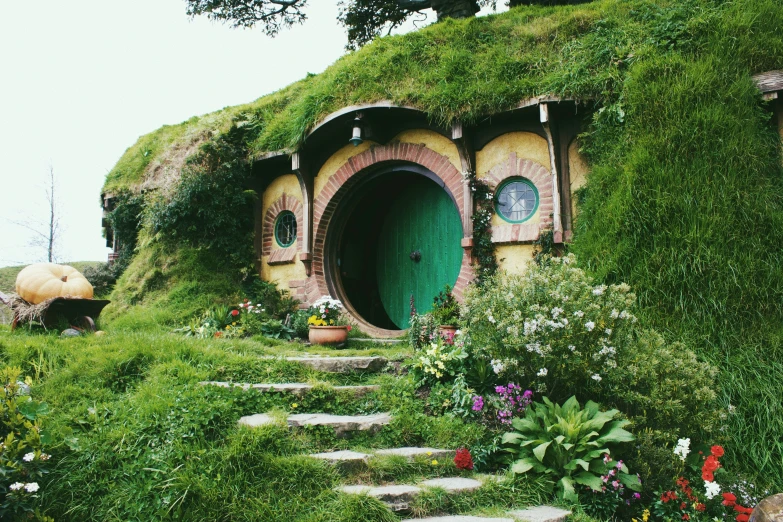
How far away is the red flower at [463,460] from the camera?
12.4 feet

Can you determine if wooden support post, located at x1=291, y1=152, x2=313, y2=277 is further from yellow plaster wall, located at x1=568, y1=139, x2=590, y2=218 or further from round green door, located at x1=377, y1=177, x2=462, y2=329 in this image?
yellow plaster wall, located at x1=568, y1=139, x2=590, y2=218

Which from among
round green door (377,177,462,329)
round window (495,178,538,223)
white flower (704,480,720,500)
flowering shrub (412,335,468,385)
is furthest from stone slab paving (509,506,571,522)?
round green door (377,177,462,329)

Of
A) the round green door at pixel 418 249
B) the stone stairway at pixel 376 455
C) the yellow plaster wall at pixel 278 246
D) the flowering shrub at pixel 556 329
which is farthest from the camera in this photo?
the yellow plaster wall at pixel 278 246

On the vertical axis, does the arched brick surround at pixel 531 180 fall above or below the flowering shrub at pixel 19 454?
above

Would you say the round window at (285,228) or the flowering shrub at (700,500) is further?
the round window at (285,228)

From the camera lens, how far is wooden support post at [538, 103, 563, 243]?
6238 mm

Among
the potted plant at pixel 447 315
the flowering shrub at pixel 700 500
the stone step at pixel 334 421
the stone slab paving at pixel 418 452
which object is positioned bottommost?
the flowering shrub at pixel 700 500

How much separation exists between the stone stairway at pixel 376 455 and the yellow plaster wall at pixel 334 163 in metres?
4.34

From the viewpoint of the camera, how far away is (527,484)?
3572mm

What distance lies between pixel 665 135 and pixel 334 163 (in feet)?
15.3

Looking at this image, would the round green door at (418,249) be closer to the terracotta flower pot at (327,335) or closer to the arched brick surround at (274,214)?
the arched brick surround at (274,214)

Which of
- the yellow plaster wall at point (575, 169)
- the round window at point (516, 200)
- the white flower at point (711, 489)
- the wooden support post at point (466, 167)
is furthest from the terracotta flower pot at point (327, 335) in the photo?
the white flower at point (711, 489)

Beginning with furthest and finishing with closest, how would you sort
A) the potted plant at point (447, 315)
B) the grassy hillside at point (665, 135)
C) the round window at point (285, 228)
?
the round window at point (285, 228) < the potted plant at point (447, 315) < the grassy hillside at point (665, 135)

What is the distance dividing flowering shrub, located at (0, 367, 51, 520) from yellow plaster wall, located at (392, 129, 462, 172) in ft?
17.8
